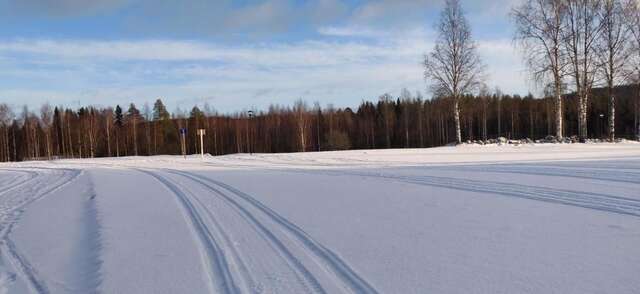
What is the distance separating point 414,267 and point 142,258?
10.7 feet

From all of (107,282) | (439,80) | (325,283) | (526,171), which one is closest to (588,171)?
(526,171)

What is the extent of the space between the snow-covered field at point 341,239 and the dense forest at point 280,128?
58464 mm

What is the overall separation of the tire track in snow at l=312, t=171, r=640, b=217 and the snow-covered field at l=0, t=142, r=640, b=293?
0.12 ft

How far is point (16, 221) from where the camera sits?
365 inches

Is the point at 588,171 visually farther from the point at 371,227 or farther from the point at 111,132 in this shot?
the point at 111,132

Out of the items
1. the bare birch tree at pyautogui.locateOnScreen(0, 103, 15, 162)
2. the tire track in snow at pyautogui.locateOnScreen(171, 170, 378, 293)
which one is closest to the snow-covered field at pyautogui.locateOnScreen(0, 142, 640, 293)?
the tire track in snow at pyautogui.locateOnScreen(171, 170, 378, 293)

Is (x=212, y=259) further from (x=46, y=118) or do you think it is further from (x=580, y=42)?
(x=46, y=118)

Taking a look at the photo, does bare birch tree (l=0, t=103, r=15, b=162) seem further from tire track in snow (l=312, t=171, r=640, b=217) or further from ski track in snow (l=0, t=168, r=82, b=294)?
tire track in snow (l=312, t=171, r=640, b=217)

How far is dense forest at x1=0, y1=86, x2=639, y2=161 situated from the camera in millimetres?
74188

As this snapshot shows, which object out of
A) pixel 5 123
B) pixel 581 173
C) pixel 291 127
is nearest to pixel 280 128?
pixel 291 127

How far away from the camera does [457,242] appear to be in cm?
621

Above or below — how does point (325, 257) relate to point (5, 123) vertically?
below

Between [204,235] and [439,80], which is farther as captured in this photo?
[439,80]

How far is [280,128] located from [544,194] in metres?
73.4
